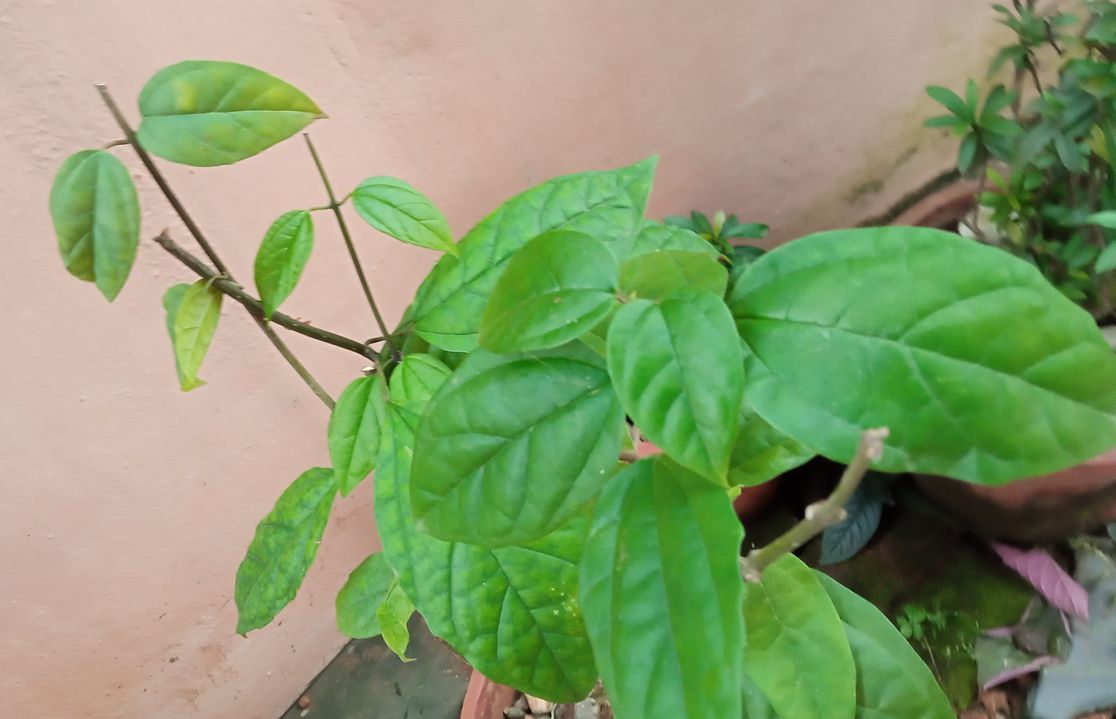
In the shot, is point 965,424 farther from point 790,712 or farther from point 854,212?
point 854,212

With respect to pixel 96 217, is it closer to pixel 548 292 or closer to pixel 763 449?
pixel 548 292

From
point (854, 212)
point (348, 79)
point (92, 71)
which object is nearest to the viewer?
point (92, 71)

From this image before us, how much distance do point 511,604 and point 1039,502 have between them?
2.57ft

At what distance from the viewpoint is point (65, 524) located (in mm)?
825

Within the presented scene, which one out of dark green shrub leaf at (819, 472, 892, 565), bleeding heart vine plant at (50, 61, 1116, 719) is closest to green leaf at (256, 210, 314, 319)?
bleeding heart vine plant at (50, 61, 1116, 719)

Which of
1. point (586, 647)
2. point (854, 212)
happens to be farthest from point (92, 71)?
point (854, 212)

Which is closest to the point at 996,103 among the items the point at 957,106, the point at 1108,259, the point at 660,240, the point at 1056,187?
the point at 957,106

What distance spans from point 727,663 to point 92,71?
2.34ft

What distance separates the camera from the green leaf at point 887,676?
0.49 meters

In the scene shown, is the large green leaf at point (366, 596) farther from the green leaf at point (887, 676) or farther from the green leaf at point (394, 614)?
the green leaf at point (887, 676)

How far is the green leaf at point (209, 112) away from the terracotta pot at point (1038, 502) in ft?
3.01

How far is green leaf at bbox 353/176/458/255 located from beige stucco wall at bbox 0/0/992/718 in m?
0.34

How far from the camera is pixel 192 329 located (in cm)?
48

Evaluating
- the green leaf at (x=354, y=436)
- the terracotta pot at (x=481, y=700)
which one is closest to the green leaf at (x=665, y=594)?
the green leaf at (x=354, y=436)
